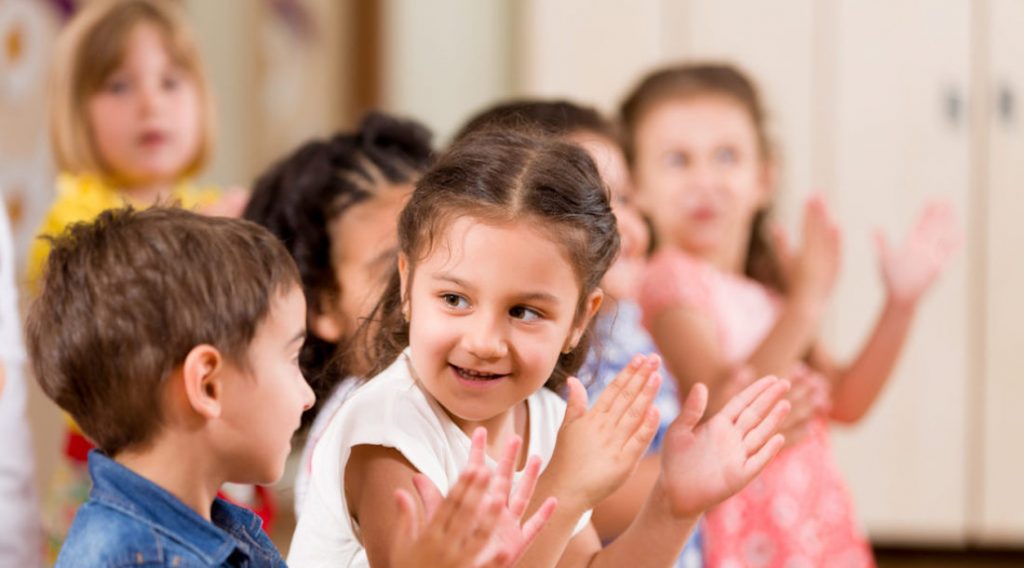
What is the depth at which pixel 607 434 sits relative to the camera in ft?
3.61

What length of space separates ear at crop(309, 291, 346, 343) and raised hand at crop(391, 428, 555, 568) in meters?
0.61

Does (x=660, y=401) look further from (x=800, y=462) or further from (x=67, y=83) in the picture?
(x=67, y=83)

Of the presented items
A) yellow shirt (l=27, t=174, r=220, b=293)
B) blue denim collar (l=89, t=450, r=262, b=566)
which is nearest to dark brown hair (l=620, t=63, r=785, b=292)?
yellow shirt (l=27, t=174, r=220, b=293)

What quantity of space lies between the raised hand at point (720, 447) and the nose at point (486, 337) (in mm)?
198

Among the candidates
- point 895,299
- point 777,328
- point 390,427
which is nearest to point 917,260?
point 895,299

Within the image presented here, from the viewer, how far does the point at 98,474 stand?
0.98m

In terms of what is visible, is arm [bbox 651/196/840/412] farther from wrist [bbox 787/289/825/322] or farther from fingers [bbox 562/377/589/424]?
fingers [bbox 562/377/589/424]

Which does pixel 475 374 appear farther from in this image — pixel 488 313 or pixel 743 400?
pixel 743 400

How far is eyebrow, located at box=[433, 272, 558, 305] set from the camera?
108 centimetres

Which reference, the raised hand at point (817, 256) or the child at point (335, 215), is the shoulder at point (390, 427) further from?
the raised hand at point (817, 256)

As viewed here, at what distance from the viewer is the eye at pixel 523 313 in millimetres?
1096

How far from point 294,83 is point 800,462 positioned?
225 centimetres

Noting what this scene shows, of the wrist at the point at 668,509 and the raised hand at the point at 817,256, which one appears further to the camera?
the raised hand at the point at 817,256

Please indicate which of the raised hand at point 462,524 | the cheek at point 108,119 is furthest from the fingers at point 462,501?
the cheek at point 108,119
